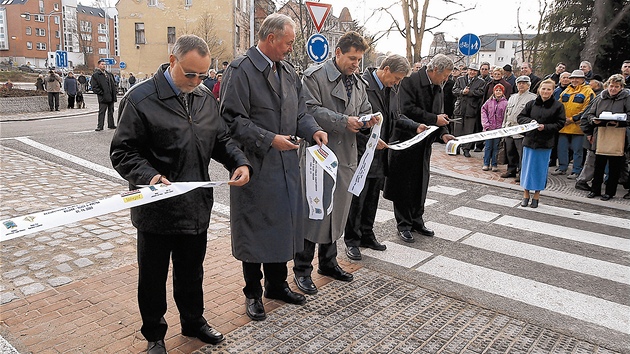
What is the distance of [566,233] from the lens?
6727 mm

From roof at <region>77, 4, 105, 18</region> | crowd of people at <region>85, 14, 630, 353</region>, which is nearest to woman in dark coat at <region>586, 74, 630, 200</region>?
crowd of people at <region>85, 14, 630, 353</region>

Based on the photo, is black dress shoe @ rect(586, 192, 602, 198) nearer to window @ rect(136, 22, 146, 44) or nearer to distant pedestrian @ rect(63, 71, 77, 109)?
distant pedestrian @ rect(63, 71, 77, 109)

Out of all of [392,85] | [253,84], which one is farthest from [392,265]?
[253,84]

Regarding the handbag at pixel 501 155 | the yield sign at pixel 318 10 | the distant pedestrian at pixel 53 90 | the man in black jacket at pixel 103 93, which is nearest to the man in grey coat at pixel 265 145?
the yield sign at pixel 318 10

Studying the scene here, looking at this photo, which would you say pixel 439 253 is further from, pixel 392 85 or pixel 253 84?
pixel 253 84

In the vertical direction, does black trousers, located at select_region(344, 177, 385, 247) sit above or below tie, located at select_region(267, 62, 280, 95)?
below

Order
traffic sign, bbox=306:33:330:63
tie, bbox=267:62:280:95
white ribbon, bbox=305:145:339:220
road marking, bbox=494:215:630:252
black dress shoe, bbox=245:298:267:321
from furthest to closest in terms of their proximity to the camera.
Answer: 1. traffic sign, bbox=306:33:330:63
2. road marking, bbox=494:215:630:252
3. white ribbon, bbox=305:145:339:220
4. black dress shoe, bbox=245:298:267:321
5. tie, bbox=267:62:280:95

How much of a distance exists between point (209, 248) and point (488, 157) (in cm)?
751

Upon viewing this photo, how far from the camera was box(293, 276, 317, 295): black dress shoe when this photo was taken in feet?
14.8

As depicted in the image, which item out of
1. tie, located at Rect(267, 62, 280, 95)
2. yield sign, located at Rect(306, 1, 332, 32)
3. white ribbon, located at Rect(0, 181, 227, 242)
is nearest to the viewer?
white ribbon, located at Rect(0, 181, 227, 242)

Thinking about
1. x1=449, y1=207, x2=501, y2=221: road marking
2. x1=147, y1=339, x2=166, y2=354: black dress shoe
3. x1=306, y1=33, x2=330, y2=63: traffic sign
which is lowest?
x1=449, y1=207, x2=501, y2=221: road marking

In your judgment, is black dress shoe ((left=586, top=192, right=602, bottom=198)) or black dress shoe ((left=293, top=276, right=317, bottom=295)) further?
black dress shoe ((left=586, top=192, right=602, bottom=198))

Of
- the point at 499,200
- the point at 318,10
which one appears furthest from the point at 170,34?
the point at 499,200

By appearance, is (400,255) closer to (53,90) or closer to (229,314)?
(229,314)
